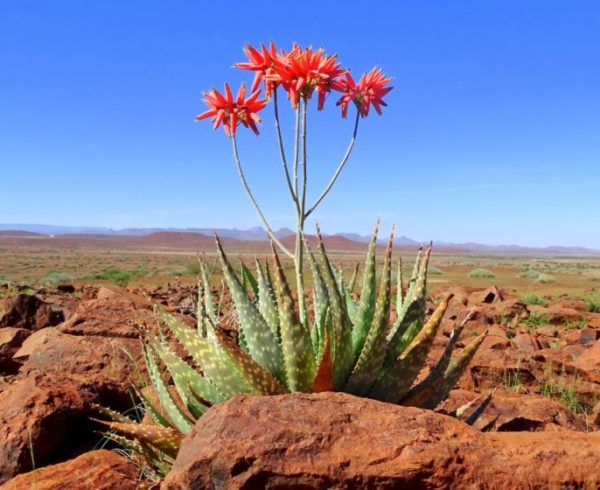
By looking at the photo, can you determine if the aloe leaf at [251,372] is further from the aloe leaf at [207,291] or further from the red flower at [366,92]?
the red flower at [366,92]

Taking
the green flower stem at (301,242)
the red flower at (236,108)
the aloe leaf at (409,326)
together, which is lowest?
the aloe leaf at (409,326)

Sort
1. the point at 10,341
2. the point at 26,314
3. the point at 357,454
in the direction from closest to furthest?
1. the point at 357,454
2. the point at 10,341
3. the point at 26,314

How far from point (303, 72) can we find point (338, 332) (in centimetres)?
128

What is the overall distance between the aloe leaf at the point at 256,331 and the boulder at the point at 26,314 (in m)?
5.52

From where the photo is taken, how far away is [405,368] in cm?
275

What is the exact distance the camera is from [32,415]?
314cm

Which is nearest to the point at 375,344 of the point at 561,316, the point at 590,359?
the point at 590,359

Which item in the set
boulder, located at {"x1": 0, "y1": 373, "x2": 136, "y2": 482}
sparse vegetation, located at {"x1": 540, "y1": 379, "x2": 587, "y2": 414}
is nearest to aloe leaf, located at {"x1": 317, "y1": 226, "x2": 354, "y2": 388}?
boulder, located at {"x1": 0, "y1": 373, "x2": 136, "y2": 482}

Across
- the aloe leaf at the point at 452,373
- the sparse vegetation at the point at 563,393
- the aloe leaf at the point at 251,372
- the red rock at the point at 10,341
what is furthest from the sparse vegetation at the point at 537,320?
the aloe leaf at the point at 251,372

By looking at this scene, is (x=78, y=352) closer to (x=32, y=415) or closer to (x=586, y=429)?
(x=32, y=415)

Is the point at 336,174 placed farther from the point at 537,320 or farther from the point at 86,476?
the point at 537,320

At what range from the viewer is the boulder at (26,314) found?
7391 millimetres

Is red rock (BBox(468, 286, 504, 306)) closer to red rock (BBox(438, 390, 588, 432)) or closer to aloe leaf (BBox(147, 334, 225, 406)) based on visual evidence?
red rock (BBox(438, 390, 588, 432))

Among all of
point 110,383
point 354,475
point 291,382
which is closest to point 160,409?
point 110,383
